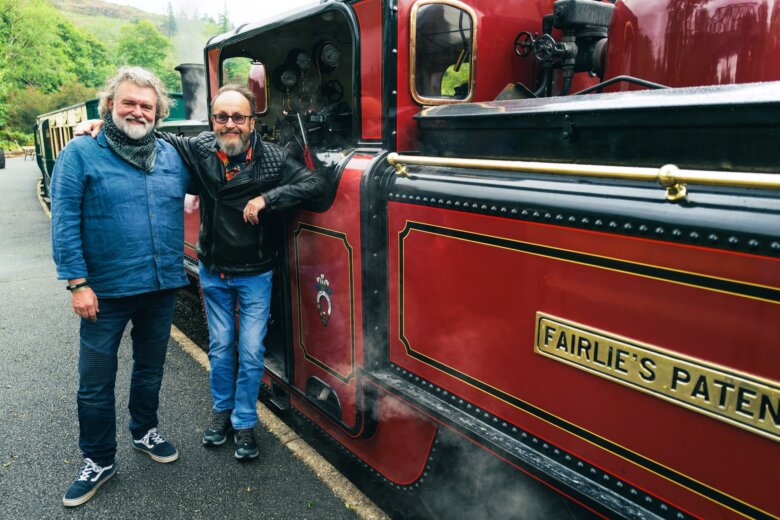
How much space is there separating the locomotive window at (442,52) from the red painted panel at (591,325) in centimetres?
54

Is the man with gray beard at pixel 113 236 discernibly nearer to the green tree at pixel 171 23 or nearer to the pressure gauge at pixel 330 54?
the pressure gauge at pixel 330 54

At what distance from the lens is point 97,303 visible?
2.37 metres

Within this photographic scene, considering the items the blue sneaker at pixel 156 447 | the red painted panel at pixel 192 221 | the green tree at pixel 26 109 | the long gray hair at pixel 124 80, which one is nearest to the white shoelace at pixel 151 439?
the blue sneaker at pixel 156 447

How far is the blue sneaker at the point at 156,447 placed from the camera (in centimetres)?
281

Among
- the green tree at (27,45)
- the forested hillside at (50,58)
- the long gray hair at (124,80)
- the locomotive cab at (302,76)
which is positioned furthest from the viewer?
the green tree at (27,45)

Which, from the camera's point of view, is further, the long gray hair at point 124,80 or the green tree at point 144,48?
the green tree at point 144,48

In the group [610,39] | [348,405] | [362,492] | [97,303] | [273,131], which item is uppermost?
[610,39]

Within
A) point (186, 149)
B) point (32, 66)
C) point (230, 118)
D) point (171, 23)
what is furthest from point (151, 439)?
point (171, 23)

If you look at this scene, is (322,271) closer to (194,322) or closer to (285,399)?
(285,399)

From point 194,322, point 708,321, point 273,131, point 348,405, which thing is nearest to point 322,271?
point 348,405

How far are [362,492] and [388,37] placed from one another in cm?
197

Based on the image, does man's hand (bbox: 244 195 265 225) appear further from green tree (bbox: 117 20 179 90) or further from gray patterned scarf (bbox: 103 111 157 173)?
green tree (bbox: 117 20 179 90)

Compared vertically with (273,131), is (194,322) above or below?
below

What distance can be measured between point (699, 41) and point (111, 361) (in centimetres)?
255
